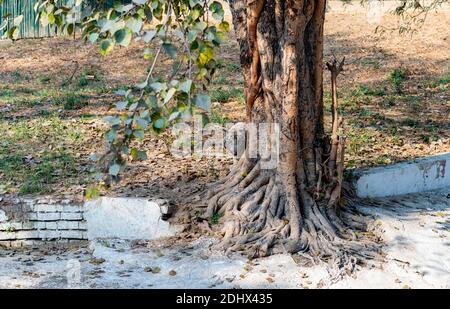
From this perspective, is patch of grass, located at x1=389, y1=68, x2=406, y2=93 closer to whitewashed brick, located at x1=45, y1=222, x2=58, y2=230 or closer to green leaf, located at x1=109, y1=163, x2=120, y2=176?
whitewashed brick, located at x1=45, y1=222, x2=58, y2=230

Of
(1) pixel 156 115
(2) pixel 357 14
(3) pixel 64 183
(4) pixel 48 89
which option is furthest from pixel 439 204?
(2) pixel 357 14

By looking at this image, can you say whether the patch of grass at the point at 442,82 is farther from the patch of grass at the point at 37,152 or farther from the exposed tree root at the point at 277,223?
the patch of grass at the point at 37,152

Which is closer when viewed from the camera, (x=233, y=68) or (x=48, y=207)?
(x=48, y=207)

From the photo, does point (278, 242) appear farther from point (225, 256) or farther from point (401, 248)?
point (401, 248)

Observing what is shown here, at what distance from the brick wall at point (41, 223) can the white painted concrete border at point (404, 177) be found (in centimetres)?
272

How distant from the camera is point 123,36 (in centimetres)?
346

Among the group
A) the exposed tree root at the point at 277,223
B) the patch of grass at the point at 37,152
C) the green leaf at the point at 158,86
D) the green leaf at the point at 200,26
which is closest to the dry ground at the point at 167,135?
the patch of grass at the point at 37,152

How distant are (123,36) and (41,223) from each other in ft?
12.1

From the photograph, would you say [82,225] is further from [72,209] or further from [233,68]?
[233,68]

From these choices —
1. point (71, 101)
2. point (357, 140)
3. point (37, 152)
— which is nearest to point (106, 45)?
point (37, 152)

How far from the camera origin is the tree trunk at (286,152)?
616 cm

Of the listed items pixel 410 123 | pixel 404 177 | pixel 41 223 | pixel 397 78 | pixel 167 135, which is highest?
pixel 397 78

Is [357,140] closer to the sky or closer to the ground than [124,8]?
closer to the ground
